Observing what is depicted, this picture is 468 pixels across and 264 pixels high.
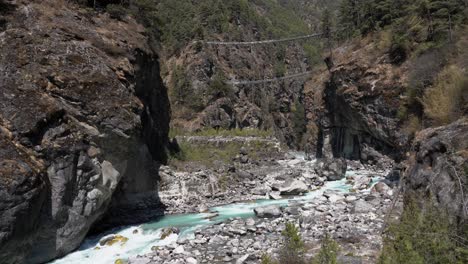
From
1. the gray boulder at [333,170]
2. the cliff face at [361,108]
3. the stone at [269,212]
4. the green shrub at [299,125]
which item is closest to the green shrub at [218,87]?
the green shrub at [299,125]

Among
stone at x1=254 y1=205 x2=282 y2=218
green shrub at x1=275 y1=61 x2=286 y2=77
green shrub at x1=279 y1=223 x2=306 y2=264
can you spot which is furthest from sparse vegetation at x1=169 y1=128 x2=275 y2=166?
green shrub at x1=275 y1=61 x2=286 y2=77

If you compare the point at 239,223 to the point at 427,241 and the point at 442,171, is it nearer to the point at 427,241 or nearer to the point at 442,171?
the point at 442,171

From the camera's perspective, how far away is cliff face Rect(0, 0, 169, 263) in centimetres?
1333

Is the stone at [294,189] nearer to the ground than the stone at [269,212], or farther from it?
farther from it

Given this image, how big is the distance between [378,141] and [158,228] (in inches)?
968

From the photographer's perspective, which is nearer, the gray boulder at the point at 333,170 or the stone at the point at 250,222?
the stone at the point at 250,222

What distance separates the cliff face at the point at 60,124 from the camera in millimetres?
13328

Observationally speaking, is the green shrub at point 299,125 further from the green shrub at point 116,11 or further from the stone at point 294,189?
the green shrub at point 116,11

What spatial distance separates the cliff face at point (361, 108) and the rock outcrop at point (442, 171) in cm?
2103

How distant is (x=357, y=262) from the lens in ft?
37.8

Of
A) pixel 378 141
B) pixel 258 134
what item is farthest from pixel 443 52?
pixel 258 134

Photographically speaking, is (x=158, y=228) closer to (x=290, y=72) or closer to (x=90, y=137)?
(x=90, y=137)

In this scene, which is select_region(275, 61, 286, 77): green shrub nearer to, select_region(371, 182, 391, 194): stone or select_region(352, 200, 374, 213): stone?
select_region(371, 182, 391, 194): stone

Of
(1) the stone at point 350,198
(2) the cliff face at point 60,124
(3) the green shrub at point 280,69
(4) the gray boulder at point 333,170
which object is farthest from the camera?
(3) the green shrub at point 280,69
